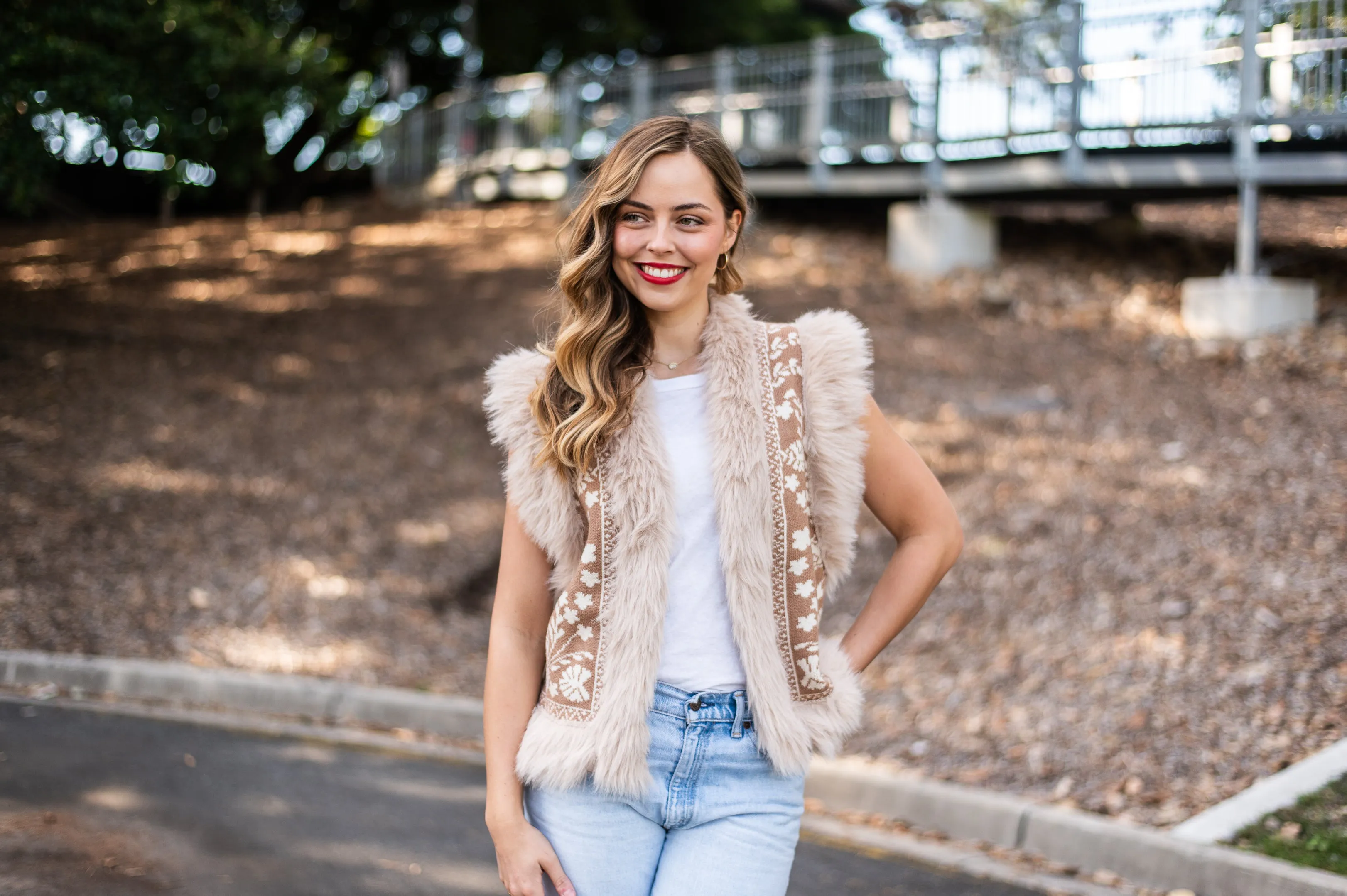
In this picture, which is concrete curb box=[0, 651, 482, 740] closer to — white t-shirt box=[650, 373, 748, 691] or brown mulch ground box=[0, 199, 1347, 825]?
brown mulch ground box=[0, 199, 1347, 825]

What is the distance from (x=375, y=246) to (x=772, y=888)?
53.5 feet

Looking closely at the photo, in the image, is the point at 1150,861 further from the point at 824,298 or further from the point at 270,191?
the point at 270,191

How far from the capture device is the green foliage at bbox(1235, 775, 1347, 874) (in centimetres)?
475

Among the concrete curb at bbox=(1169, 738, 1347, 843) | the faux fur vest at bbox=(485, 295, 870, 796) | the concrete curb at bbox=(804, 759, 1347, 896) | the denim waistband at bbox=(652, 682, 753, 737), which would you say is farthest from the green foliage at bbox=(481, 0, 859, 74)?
the denim waistband at bbox=(652, 682, 753, 737)

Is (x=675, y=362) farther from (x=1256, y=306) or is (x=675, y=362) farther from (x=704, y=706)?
(x=1256, y=306)

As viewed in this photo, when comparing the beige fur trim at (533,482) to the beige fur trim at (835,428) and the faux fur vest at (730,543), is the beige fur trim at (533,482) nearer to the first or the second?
the faux fur vest at (730,543)

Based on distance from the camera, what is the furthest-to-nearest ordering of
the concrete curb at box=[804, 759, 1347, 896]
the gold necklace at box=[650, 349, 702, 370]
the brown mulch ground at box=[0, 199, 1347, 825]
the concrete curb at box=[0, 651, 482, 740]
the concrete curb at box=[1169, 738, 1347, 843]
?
the concrete curb at box=[0, 651, 482, 740], the brown mulch ground at box=[0, 199, 1347, 825], the concrete curb at box=[1169, 738, 1347, 843], the concrete curb at box=[804, 759, 1347, 896], the gold necklace at box=[650, 349, 702, 370]

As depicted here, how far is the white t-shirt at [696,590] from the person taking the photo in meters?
2.40

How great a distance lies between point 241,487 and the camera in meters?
10.4

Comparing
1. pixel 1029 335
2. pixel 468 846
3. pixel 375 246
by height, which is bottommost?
pixel 468 846

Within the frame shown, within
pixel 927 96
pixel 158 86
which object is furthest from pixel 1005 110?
pixel 158 86

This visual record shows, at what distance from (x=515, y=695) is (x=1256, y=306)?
9.51m

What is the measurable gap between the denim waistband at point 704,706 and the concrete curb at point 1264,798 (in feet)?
11.2

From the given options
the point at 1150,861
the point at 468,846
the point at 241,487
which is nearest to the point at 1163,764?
the point at 1150,861
